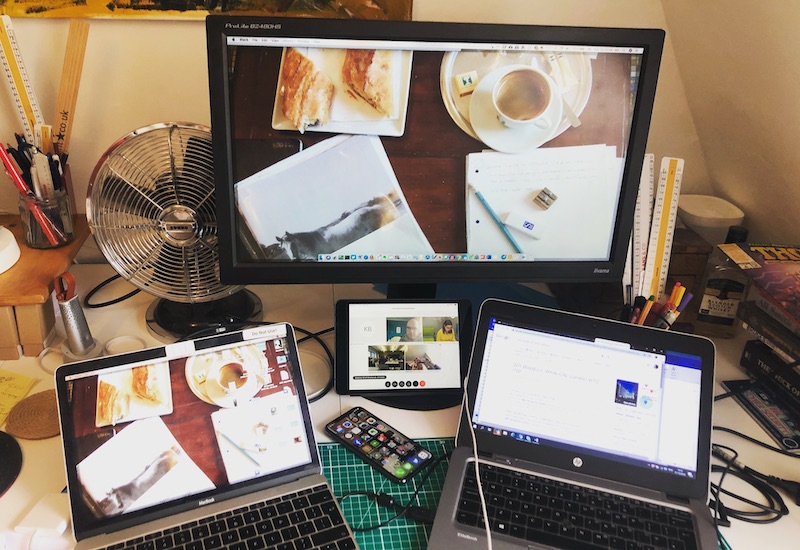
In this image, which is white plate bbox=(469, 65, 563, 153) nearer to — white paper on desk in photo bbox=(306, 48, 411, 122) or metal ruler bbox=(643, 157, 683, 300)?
white paper on desk in photo bbox=(306, 48, 411, 122)

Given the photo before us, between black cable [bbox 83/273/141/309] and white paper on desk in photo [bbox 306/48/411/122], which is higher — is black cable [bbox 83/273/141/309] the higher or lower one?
the lower one

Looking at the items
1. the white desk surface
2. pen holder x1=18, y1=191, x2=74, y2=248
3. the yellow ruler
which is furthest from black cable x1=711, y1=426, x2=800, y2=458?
the yellow ruler

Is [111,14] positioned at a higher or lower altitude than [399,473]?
higher

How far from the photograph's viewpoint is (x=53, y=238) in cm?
111

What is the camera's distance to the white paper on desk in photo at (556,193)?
913 mm

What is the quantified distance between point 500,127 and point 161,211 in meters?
0.55

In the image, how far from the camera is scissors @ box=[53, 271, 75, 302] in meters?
1.01

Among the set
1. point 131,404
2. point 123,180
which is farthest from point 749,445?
point 123,180

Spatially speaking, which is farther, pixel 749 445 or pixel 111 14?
pixel 111 14

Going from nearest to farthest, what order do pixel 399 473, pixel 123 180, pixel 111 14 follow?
pixel 399 473, pixel 123 180, pixel 111 14

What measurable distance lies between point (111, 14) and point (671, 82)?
1.09 meters

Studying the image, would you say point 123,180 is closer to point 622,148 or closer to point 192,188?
point 192,188

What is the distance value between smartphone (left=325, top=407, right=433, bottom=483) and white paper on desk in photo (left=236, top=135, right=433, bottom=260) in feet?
0.95

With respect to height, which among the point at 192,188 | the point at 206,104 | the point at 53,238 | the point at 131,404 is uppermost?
the point at 206,104
